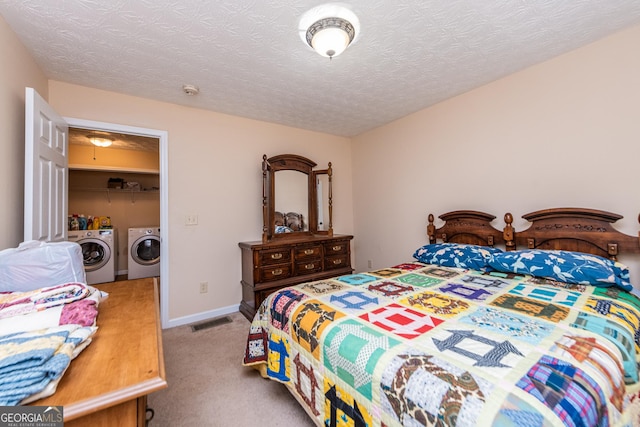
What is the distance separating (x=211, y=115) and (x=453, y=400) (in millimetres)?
3295

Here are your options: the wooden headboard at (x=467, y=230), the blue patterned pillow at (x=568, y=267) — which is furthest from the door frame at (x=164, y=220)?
the blue patterned pillow at (x=568, y=267)

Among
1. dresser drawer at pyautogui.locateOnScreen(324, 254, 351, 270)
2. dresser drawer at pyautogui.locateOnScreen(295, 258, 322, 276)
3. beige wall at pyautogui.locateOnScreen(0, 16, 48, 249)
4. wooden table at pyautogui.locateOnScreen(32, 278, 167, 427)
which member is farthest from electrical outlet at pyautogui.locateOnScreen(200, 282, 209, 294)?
wooden table at pyautogui.locateOnScreen(32, 278, 167, 427)

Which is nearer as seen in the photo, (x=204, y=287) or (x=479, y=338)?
(x=479, y=338)

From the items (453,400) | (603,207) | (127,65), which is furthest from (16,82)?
(603,207)

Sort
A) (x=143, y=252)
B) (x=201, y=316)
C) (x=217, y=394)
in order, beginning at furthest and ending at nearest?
1. (x=143, y=252)
2. (x=201, y=316)
3. (x=217, y=394)

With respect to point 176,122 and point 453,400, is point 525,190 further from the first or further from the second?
point 176,122

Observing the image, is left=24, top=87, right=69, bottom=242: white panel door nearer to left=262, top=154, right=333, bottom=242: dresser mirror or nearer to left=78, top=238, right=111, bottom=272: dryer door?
left=262, top=154, right=333, bottom=242: dresser mirror

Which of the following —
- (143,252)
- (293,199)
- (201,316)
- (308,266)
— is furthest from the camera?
(143,252)

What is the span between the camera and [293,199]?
11.5ft

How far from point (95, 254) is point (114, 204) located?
121 centimetres

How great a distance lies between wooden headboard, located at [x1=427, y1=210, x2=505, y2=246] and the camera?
2533mm

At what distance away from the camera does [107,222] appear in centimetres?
462

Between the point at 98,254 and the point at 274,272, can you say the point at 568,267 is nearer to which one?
the point at 274,272

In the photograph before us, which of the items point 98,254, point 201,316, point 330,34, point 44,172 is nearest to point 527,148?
point 330,34
